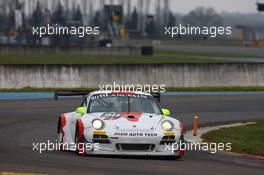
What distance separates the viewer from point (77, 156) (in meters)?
13.3

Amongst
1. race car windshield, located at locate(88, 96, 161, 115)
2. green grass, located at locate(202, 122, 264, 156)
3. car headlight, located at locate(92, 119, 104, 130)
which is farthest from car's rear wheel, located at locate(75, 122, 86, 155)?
green grass, located at locate(202, 122, 264, 156)

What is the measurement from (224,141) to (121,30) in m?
66.5

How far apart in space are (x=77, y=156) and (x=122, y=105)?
1644 mm

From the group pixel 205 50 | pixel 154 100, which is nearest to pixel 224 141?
pixel 154 100

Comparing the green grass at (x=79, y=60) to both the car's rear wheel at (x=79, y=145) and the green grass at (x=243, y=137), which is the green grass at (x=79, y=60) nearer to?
the green grass at (x=243, y=137)

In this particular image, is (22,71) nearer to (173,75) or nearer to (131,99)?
(173,75)

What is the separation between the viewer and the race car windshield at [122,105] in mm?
14352

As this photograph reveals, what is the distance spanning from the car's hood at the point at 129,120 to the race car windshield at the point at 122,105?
0.99ft

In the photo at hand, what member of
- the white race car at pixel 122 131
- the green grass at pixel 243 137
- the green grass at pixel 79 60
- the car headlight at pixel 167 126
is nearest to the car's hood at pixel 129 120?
the white race car at pixel 122 131

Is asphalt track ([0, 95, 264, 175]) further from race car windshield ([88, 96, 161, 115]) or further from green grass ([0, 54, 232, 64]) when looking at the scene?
green grass ([0, 54, 232, 64])

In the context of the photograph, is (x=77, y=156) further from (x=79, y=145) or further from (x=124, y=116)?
(x=124, y=116)

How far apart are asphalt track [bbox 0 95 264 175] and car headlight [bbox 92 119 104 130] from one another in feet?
1.76

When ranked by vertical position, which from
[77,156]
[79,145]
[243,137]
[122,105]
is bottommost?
[243,137]

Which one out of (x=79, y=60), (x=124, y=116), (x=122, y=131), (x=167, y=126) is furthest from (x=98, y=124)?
(x=79, y=60)
